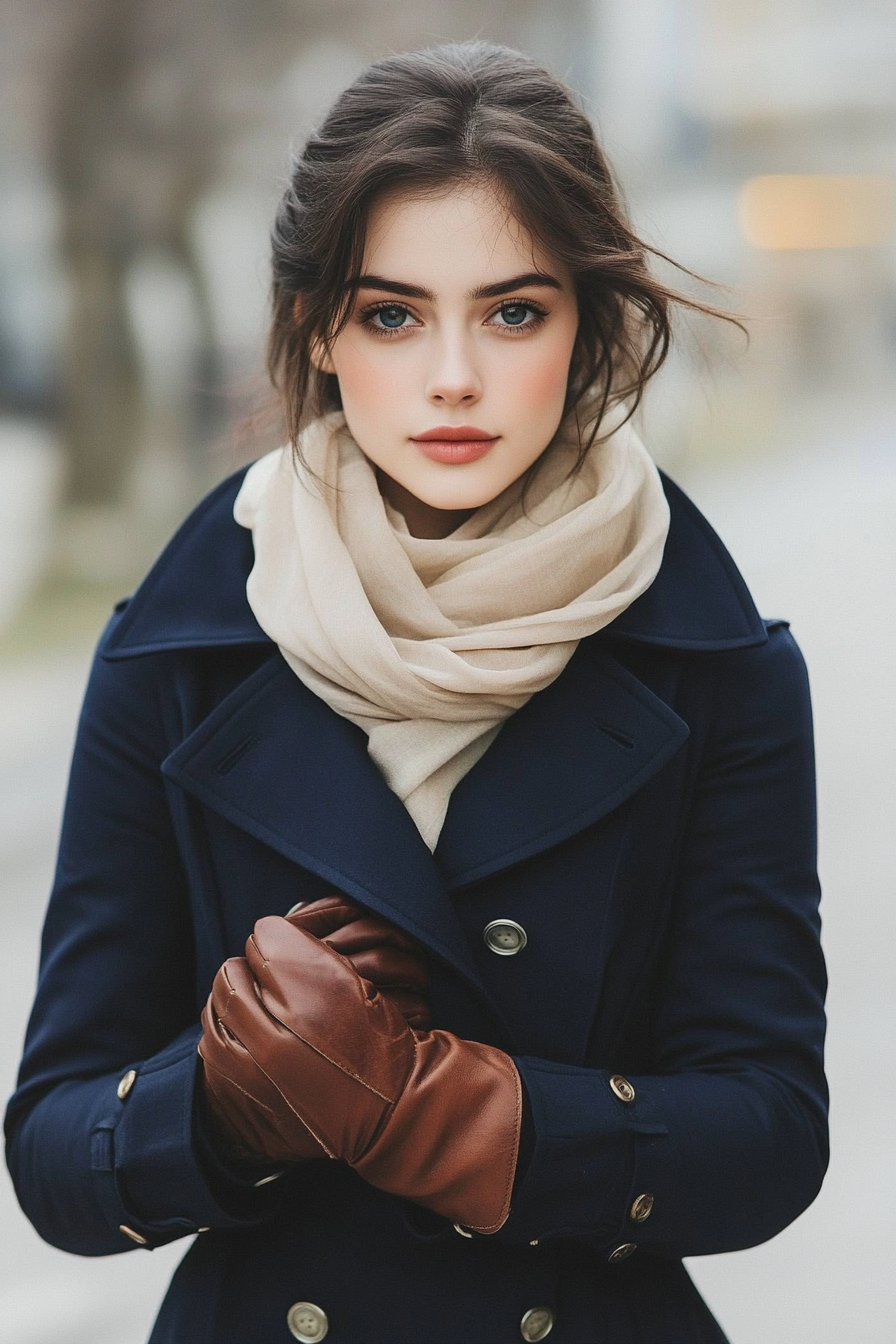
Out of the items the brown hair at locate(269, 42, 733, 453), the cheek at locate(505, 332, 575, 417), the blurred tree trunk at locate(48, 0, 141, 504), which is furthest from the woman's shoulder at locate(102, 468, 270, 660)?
the blurred tree trunk at locate(48, 0, 141, 504)

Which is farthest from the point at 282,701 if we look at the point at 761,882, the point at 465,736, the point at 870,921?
the point at 870,921

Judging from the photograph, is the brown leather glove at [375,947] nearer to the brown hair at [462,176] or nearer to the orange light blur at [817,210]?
the brown hair at [462,176]

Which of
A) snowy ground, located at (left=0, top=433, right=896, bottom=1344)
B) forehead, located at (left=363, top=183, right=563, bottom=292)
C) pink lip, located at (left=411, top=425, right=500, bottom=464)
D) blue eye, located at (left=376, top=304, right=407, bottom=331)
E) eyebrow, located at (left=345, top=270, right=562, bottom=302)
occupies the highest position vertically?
forehead, located at (left=363, top=183, right=563, bottom=292)

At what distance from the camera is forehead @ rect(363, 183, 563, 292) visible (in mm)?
1407

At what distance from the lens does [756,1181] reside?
1421 mm

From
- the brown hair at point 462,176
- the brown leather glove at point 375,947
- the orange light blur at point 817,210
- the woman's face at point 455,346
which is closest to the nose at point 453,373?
the woman's face at point 455,346

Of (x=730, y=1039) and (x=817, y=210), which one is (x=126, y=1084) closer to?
(x=730, y=1039)

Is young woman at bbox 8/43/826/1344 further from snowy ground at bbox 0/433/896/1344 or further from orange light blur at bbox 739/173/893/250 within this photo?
orange light blur at bbox 739/173/893/250

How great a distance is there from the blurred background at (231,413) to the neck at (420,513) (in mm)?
233

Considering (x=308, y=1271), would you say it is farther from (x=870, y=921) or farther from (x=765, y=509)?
(x=765, y=509)

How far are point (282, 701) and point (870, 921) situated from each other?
3.11 meters

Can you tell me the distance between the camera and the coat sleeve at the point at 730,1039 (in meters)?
1.37

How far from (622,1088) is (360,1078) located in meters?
0.27

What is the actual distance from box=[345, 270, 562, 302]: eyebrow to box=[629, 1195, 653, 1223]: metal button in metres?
0.81
